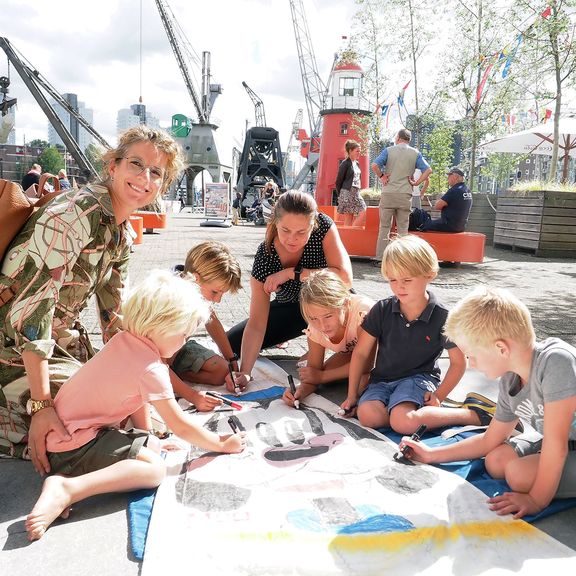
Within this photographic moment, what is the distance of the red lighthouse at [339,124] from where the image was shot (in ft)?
76.3

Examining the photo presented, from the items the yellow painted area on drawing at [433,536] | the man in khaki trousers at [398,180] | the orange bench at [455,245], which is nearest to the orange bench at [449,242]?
the orange bench at [455,245]

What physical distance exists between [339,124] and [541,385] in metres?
23.6

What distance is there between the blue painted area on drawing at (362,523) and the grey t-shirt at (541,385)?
573 mm

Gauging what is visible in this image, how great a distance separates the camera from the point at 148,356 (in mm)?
1887

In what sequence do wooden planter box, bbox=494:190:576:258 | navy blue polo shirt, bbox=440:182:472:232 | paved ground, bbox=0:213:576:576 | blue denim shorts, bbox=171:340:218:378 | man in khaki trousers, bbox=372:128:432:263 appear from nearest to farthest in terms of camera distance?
paved ground, bbox=0:213:576:576, blue denim shorts, bbox=171:340:218:378, man in khaki trousers, bbox=372:128:432:263, navy blue polo shirt, bbox=440:182:472:232, wooden planter box, bbox=494:190:576:258

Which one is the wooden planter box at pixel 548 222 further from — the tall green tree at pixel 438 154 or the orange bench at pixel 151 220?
the orange bench at pixel 151 220

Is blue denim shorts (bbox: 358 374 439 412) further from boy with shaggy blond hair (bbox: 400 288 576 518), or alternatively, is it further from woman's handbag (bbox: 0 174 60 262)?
woman's handbag (bbox: 0 174 60 262)

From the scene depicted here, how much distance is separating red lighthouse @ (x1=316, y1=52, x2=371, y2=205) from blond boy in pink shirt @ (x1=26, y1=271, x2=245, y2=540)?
21.6 meters

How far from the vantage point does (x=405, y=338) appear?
2.61 meters

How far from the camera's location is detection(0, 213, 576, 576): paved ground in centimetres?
151

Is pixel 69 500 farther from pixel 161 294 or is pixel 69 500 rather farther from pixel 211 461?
pixel 161 294

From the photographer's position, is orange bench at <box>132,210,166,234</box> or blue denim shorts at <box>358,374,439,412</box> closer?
blue denim shorts at <box>358,374,439,412</box>

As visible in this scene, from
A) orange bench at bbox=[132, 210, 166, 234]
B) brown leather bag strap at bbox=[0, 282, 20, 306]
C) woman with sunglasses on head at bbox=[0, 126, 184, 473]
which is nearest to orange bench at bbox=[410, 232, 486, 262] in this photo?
woman with sunglasses on head at bbox=[0, 126, 184, 473]

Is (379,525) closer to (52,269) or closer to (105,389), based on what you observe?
(105,389)
